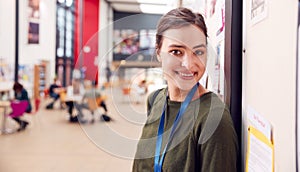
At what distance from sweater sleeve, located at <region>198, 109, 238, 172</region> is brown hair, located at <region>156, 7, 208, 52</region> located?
0.23 m

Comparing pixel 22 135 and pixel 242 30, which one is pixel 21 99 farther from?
pixel 242 30

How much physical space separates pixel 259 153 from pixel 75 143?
14.2 ft

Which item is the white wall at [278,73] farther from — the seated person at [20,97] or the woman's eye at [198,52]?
the seated person at [20,97]

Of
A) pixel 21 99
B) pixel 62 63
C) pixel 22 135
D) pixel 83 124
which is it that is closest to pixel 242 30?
pixel 83 124

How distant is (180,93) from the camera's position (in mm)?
823

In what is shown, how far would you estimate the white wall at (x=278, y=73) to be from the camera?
0.51 meters

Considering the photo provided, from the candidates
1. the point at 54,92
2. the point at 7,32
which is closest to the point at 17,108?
the point at 54,92

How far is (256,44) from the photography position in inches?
27.0

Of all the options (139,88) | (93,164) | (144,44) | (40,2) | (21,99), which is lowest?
(93,164)

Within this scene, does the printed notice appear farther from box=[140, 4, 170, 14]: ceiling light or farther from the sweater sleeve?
box=[140, 4, 170, 14]: ceiling light

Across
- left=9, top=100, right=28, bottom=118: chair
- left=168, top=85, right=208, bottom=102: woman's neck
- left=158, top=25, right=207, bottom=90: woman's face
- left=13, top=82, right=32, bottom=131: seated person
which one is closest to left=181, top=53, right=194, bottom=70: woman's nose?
left=158, top=25, right=207, bottom=90: woman's face

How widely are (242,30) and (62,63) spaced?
467 inches

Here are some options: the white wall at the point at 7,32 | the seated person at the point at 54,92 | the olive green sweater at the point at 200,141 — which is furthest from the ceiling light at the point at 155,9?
the white wall at the point at 7,32

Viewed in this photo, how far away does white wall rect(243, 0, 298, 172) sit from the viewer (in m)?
0.51
